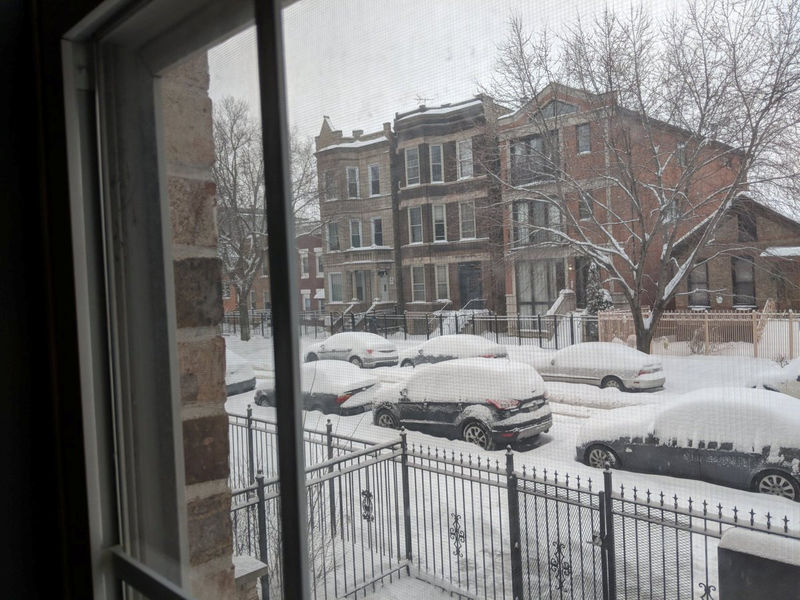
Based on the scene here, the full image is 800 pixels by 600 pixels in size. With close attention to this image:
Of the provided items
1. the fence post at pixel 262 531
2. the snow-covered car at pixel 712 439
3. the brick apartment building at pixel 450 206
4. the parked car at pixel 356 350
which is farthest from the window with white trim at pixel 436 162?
the fence post at pixel 262 531

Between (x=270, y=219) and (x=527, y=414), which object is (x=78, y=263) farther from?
(x=527, y=414)

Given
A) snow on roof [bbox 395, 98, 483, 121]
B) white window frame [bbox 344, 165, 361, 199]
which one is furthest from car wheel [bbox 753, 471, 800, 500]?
white window frame [bbox 344, 165, 361, 199]

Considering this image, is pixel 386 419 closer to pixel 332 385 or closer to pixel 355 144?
pixel 332 385

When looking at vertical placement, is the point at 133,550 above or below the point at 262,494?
below

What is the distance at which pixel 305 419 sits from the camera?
32.2 inches

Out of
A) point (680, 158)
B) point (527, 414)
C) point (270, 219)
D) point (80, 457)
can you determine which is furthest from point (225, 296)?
point (680, 158)

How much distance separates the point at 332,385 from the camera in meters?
0.80

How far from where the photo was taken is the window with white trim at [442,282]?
663 millimetres

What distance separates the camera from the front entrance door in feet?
2.11

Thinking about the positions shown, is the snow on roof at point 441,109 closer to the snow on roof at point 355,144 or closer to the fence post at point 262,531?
the snow on roof at point 355,144

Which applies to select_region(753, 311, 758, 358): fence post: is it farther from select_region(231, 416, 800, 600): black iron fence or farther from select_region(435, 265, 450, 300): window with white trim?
select_region(435, 265, 450, 300): window with white trim

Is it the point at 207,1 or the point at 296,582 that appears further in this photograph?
the point at 207,1

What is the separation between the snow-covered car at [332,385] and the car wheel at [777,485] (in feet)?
1.43

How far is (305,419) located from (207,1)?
Answer: 0.63 meters
